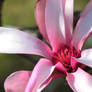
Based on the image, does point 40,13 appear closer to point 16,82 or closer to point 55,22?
point 55,22

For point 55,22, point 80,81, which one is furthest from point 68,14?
point 80,81

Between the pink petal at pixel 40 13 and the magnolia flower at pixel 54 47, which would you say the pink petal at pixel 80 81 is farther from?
the pink petal at pixel 40 13

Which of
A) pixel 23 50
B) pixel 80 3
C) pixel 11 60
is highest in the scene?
pixel 23 50

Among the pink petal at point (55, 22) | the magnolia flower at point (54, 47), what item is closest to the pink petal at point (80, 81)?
the magnolia flower at point (54, 47)

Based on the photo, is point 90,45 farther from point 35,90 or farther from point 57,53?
point 35,90

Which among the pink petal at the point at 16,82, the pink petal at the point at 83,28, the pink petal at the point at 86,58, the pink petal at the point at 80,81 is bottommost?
the pink petal at the point at 16,82

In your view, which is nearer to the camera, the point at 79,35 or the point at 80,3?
the point at 79,35

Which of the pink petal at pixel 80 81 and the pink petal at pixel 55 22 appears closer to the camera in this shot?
the pink petal at pixel 80 81

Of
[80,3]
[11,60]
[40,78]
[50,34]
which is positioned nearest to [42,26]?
[50,34]
